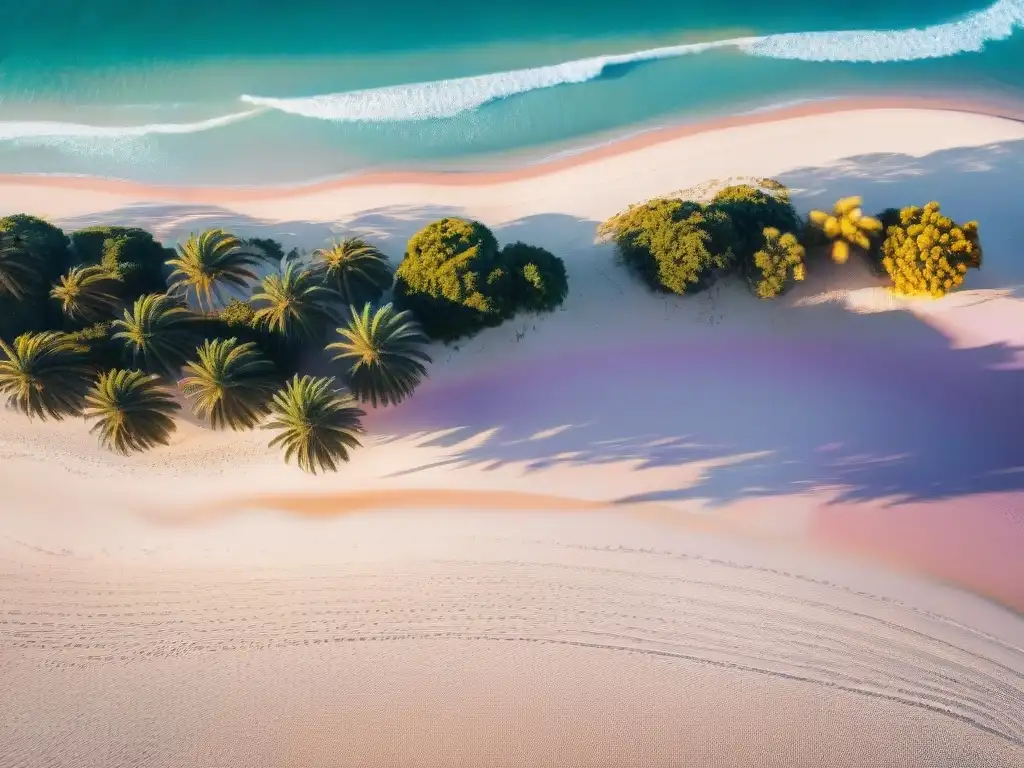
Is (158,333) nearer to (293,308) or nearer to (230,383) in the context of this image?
(230,383)

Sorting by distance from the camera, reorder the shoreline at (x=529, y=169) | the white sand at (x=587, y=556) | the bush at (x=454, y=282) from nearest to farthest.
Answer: the white sand at (x=587, y=556), the bush at (x=454, y=282), the shoreline at (x=529, y=169)

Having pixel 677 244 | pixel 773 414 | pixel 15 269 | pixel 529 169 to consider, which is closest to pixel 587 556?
pixel 773 414

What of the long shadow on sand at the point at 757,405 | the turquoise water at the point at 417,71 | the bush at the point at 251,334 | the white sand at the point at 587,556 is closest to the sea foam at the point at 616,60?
the turquoise water at the point at 417,71

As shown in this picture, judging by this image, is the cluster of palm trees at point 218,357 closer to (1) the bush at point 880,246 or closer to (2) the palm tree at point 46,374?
(2) the palm tree at point 46,374

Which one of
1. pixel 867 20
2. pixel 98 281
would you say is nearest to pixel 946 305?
pixel 867 20

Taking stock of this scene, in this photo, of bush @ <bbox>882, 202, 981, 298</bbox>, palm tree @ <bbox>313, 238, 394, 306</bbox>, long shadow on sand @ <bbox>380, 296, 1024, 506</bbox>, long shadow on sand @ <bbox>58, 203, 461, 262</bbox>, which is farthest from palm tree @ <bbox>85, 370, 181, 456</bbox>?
bush @ <bbox>882, 202, 981, 298</bbox>

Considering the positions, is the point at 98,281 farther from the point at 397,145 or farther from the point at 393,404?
the point at 397,145

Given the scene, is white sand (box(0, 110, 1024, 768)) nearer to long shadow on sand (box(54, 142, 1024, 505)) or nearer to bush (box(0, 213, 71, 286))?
long shadow on sand (box(54, 142, 1024, 505))
